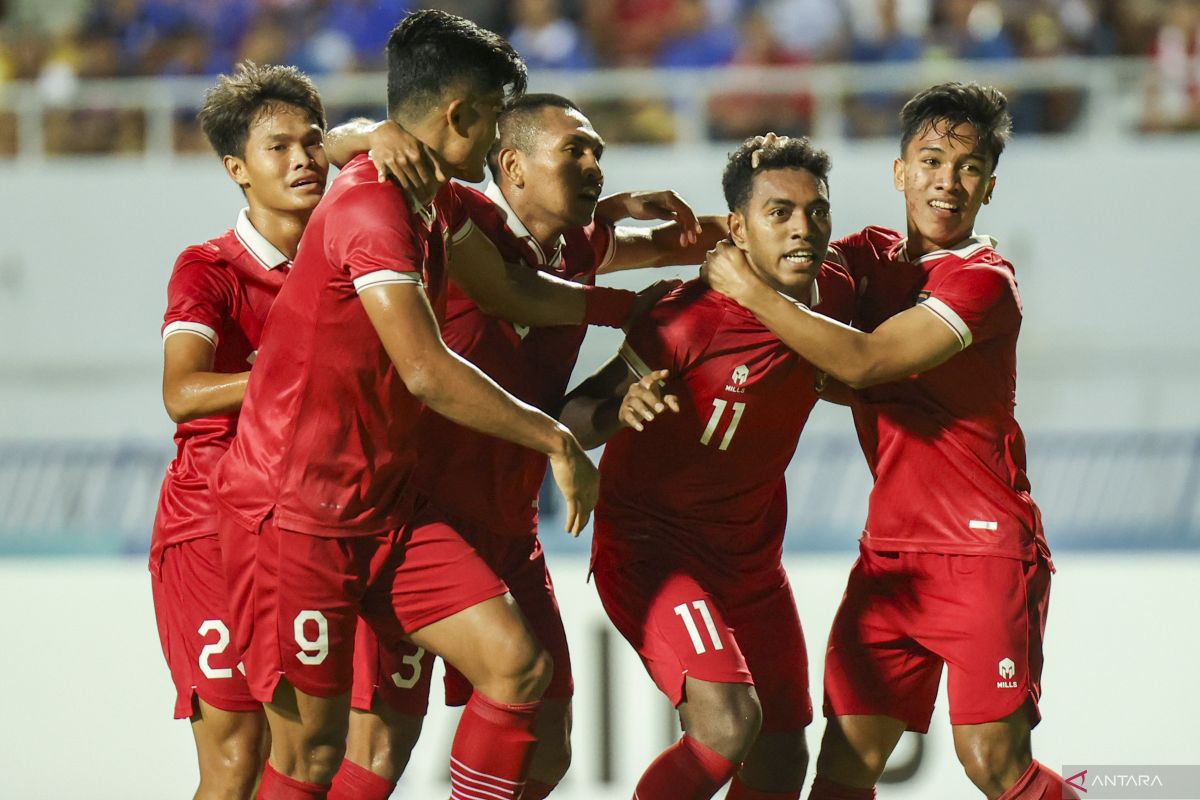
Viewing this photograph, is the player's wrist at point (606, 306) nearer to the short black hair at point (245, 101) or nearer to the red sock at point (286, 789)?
the short black hair at point (245, 101)

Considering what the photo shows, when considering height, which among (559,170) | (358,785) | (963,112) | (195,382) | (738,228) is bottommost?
(358,785)

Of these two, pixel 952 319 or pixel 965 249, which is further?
pixel 965 249

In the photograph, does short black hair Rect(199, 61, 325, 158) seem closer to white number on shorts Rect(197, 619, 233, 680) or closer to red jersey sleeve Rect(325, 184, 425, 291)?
red jersey sleeve Rect(325, 184, 425, 291)

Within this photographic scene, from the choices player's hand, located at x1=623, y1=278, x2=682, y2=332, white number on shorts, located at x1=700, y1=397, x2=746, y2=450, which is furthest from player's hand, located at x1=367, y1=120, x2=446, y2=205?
white number on shorts, located at x1=700, y1=397, x2=746, y2=450

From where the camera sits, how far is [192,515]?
14.1 feet

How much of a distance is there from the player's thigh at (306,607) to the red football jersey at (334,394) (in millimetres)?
48

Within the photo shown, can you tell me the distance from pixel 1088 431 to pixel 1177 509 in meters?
0.89

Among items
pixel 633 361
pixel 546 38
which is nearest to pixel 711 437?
pixel 633 361

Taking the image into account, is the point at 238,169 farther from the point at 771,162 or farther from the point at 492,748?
the point at 492,748

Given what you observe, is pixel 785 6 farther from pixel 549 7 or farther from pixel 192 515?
pixel 192 515

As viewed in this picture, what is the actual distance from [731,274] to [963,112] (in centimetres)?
80

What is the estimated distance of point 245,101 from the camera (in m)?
4.39

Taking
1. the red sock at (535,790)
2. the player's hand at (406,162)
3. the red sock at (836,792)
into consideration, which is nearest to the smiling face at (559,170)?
the player's hand at (406,162)

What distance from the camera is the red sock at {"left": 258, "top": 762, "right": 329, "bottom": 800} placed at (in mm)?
3666
